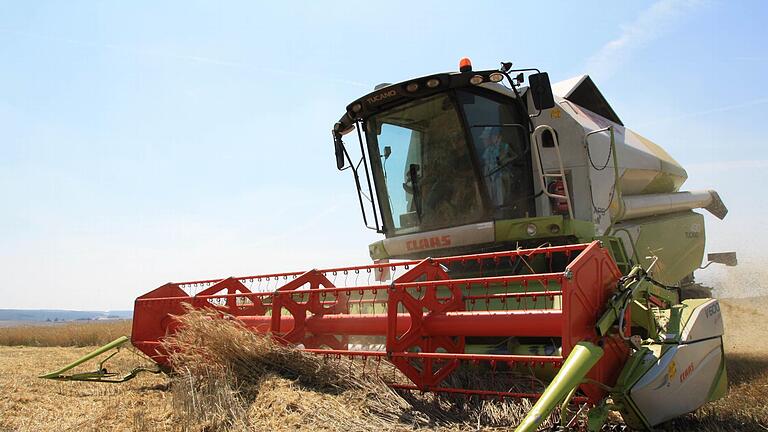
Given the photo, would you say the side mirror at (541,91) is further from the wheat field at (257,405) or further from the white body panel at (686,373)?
the wheat field at (257,405)

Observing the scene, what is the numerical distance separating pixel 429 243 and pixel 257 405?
198 cm

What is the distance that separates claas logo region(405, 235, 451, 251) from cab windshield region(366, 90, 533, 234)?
0.11m

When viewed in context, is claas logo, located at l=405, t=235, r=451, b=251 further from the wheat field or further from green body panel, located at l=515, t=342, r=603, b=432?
green body panel, located at l=515, t=342, r=603, b=432

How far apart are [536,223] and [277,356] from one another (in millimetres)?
1908

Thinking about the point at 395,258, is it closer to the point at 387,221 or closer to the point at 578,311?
the point at 387,221

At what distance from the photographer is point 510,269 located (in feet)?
13.6

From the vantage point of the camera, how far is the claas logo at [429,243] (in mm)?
4336

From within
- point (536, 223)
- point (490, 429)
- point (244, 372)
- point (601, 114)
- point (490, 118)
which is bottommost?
point (490, 429)

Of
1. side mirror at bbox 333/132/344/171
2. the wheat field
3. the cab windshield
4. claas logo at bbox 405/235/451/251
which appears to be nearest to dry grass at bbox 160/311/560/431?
the wheat field

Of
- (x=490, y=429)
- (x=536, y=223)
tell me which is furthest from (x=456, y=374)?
(x=536, y=223)

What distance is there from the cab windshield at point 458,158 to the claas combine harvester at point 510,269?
11mm

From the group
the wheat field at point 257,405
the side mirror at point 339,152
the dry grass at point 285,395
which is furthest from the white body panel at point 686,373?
the side mirror at point 339,152

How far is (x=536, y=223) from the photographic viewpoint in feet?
13.1

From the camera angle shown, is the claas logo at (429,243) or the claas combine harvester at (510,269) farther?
the claas logo at (429,243)
